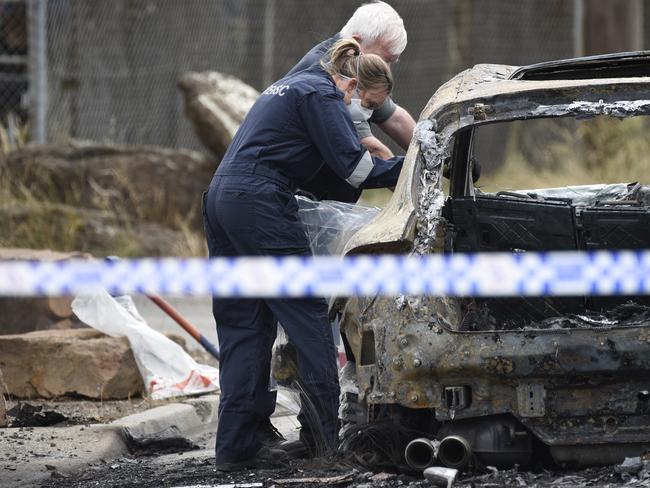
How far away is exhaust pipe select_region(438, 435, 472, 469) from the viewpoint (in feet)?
16.1

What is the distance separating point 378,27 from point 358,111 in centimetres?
52

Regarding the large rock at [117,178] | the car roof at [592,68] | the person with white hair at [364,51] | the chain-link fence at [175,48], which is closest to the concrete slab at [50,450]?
the person with white hair at [364,51]

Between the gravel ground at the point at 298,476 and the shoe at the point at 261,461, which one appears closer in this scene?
the gravel ground at the point at 298,476

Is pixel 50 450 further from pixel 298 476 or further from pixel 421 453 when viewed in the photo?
pixel 421 453

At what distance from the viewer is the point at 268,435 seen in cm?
614

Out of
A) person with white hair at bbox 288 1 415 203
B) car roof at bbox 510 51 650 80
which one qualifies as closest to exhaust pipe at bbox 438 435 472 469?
person with white hair at bbox 288 1 415 203

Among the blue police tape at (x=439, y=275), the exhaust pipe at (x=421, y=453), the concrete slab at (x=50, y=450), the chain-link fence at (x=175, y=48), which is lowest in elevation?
the concrete slab at (x=50, y=450)

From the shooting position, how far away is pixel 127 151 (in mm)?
13539

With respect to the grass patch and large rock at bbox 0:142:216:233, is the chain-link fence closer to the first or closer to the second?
large rock at bbox 0:142:216:233

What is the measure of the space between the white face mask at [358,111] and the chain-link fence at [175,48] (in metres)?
6.99

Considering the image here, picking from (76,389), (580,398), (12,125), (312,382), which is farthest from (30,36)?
(580,398)

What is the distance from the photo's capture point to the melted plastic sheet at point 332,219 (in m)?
6.08

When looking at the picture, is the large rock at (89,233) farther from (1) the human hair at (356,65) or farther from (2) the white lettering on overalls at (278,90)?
(1) the human hair at (356,65)

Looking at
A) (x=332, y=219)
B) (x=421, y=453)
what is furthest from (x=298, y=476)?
(x=332, y=219)
